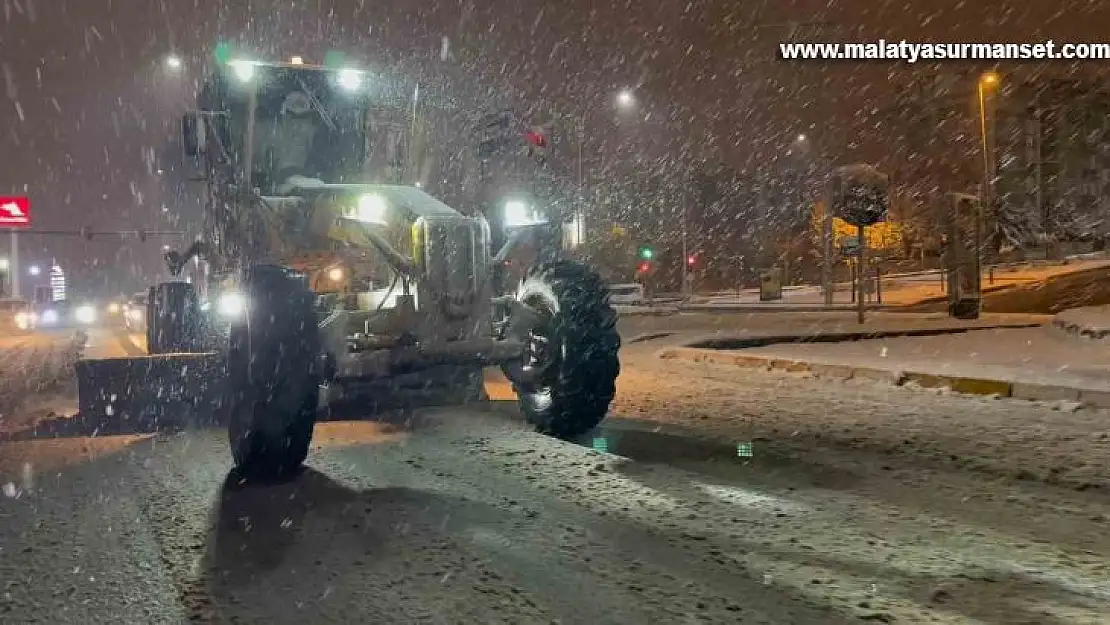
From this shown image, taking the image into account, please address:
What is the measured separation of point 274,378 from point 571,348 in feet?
8.45

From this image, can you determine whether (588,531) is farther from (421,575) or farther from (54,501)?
(54,501)

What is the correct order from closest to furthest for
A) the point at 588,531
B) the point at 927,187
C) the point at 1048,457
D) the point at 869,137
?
the point at 588,531
the point at 1048,457
the point at 927,187
the point at 869,137

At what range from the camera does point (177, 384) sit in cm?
1070

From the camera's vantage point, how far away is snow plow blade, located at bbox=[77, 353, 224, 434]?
10375 millimetres

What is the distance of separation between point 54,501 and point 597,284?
4542 mm

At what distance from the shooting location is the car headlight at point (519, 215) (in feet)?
31.8

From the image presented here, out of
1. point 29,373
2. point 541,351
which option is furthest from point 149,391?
point 29,373

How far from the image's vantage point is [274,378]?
7.07 m

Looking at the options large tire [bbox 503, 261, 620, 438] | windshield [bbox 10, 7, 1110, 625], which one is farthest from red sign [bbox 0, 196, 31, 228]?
large tire [bbox 503, 261, 620, 438]

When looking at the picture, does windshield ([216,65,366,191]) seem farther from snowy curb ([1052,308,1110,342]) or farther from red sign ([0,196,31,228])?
red sign ([0,196,31,228])

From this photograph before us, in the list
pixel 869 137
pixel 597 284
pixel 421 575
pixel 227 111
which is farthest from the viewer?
pixel 869 137

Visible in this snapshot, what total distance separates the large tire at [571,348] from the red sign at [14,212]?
7411cm

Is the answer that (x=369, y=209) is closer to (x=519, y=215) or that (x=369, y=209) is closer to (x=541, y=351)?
(x=519, y=215)

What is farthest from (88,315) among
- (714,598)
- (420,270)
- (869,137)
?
(714,598)
